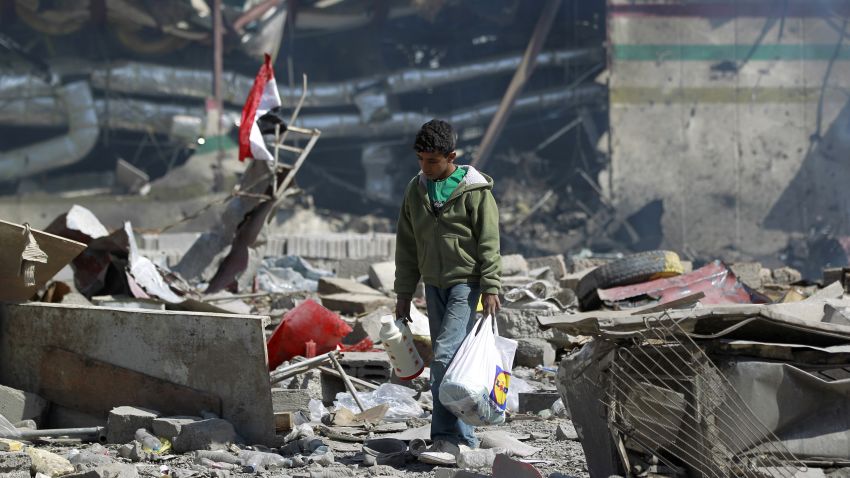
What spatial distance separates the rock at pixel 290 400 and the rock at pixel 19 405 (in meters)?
1.12

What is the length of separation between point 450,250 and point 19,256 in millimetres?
2146

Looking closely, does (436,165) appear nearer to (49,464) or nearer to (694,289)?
(49,464)

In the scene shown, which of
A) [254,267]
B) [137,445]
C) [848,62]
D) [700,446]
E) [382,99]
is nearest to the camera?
[700,446]

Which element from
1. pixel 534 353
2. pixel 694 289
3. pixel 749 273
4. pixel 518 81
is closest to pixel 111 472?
pixel 534 353

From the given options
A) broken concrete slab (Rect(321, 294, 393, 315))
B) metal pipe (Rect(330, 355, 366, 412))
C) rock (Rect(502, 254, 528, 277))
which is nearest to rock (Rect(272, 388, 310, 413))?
metal pipe (Rect(330, 355, 366, 412))

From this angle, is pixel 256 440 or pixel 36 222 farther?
pixel 36 222

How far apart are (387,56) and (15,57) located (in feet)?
24.9

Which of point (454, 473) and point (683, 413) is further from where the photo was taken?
point (454, 473)

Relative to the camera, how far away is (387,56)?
77.6ft

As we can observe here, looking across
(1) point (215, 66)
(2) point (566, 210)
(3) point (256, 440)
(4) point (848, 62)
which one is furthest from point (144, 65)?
(3) point (256, 440)

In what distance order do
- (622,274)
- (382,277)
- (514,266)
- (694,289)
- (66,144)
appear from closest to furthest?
(694,289), (622,274), (382,277), (514,266), (66,144)

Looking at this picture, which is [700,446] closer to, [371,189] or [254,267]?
[254,267]

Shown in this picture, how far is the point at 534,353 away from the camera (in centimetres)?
700

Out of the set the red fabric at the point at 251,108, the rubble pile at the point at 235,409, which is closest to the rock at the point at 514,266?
the red fabric at the point at 251,108
